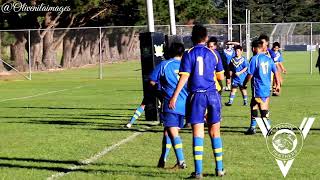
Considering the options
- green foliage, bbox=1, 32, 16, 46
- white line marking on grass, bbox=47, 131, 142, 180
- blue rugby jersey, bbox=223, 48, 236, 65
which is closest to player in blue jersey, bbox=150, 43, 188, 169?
white line marking on grass, bbox=47, 131, 142, 180

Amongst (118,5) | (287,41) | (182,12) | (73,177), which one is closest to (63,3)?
(118,5)

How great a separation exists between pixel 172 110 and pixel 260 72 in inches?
158

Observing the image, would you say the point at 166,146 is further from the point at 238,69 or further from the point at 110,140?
the point at 238,69

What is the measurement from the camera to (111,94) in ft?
86.4

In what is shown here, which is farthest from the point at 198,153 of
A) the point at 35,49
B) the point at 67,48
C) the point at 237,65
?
the point at 67,48

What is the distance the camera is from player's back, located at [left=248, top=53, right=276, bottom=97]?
1290cm

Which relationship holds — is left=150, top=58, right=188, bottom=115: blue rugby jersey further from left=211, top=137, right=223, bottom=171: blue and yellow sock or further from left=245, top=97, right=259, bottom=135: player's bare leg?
left=245, top=97, right=259, bottom=135: player's bare leg

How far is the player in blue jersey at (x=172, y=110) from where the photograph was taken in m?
9.44

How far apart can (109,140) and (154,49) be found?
3763 mm

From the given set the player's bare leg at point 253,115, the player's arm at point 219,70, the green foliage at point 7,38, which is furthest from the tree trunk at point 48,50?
the player's arm at point 219,70

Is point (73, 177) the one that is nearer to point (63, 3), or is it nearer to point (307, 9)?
point (63, 3)

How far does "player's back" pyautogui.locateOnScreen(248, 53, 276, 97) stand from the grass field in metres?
0.94

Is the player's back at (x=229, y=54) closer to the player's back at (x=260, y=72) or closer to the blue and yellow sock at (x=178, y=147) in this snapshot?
the player's back at (x=260, y=72)

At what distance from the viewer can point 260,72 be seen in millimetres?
12914
